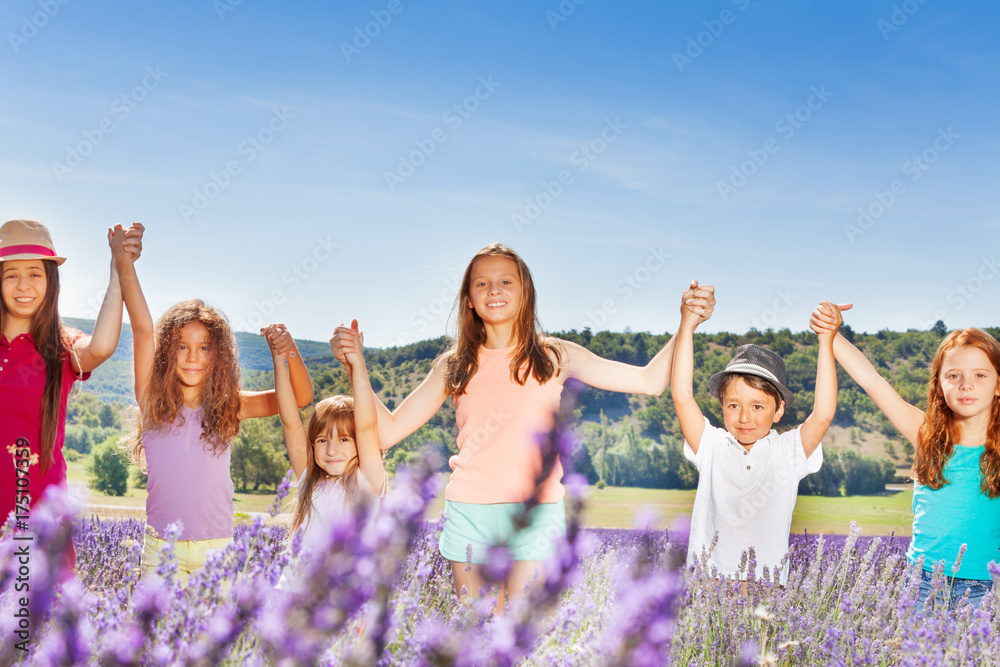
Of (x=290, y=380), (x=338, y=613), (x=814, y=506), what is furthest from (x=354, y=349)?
(x=814, y=506)

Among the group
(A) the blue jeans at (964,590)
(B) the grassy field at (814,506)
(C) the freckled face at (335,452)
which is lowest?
(B) the grassy field at (814,506)

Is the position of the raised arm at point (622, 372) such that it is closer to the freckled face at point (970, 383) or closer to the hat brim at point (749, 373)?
the hat brim at point (749, 373)

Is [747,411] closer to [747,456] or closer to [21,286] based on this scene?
[747,456]

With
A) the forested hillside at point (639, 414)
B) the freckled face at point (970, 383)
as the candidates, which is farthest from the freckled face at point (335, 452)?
the forested hillside at point (639, 414)

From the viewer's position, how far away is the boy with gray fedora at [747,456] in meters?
2.79

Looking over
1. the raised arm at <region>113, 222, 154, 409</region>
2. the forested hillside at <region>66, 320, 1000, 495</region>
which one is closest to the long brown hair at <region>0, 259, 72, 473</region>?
the raised arm at <region>113, 222, 154, 409</region>

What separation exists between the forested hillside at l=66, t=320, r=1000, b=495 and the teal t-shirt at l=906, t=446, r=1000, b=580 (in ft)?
22.5

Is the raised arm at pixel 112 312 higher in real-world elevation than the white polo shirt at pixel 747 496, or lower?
higher

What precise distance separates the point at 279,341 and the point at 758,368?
76.5 inches

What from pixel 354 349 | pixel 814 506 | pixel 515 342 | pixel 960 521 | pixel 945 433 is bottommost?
pixel 814 506

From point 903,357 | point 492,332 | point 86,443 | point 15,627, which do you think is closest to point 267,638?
point 15,627

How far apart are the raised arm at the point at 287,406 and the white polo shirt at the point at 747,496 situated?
5.29 ft

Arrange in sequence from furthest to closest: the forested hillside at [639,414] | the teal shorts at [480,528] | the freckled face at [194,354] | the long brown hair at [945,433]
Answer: the forested hillside at [639,414] < the freckled face at [194,354] < the long brown hair at [945,433] < the teal shorts at [480,528]

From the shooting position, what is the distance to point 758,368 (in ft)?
9.68
